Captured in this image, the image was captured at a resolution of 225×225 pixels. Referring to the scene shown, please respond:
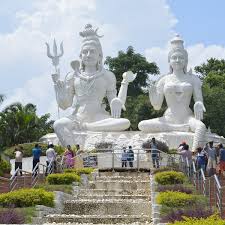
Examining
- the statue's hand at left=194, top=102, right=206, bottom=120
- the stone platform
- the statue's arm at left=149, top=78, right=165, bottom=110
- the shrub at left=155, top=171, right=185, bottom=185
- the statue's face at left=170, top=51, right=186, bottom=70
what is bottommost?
the shrub at left=155, top=171, right=185, bottom=185

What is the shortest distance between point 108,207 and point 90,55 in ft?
69.3

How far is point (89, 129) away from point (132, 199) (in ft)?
60.4

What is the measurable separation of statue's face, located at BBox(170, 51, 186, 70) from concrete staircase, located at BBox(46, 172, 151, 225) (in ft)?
46.0

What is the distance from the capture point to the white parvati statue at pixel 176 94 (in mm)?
35969

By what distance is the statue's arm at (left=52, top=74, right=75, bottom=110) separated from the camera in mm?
37438

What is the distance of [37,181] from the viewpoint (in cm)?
2173

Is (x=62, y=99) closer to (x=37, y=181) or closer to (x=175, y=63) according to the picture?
(x=175, y=63)

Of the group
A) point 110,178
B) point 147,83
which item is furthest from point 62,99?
point 147,83

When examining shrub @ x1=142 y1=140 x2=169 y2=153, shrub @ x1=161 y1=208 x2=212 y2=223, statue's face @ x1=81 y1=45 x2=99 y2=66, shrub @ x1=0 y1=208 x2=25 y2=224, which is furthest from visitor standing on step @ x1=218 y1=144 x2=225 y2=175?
statue's face @ x1=81 y1=45 x2=99 y2=66

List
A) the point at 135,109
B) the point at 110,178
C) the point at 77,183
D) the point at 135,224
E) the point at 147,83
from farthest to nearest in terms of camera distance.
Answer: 1. the point at 147,83
2. the point at 135,109
3. the point at 110,178
4. the point at 77,183
5. the point at 135,224

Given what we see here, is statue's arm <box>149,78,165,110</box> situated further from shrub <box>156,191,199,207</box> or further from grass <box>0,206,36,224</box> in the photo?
grass <box>0,206,36,224</box>

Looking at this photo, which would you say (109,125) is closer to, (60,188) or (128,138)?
(128,138)

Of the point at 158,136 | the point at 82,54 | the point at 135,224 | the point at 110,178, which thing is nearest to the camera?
the point at 135,224

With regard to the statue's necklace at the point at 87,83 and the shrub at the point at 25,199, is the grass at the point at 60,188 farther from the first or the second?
the statue's necklace at the point at 87,83
